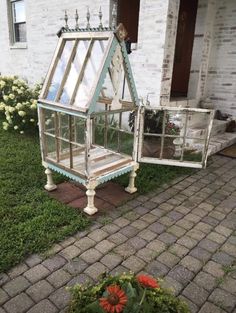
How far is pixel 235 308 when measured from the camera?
7.42 ft

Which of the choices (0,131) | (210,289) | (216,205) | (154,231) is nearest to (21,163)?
(0,131)

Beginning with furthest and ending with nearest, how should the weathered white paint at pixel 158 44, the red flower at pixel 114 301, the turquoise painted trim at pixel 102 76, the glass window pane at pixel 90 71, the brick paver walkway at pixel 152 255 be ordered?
the weathered white paint at pixel 158 44 < the glass window pane at pixel 90 71 < the turquoise painted trim at pixel 102 76 < the brick paver walkway at pixel 152 255 < the red flower at pixel 114 301

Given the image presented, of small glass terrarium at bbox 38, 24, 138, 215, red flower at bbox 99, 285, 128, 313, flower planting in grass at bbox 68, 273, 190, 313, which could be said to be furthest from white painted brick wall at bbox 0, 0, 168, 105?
red flower at bbox 99, 285, 128, 313

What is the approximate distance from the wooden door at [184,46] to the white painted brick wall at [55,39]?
128cm

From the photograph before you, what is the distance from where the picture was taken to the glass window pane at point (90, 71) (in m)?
3.12

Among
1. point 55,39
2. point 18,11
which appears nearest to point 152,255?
point 55,39

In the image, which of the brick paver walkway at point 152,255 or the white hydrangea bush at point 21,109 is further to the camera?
the white hydrangea bush at point 21,109

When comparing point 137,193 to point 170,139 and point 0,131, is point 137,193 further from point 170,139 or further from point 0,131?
point 0,131

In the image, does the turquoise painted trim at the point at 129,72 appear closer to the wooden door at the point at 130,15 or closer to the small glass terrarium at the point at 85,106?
the small glass terrarium at the point at 85,106

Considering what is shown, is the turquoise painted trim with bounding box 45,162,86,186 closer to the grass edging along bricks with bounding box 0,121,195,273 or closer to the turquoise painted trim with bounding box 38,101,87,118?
the grass edging along bricks with bounding box 0,121,195,273

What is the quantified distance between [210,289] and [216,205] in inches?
62.1

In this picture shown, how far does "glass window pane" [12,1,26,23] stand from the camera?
8.95m

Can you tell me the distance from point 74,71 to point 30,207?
5.58 feet

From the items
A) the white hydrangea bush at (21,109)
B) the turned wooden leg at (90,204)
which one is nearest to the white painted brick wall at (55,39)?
the white hydrangea bush at (21,109)
